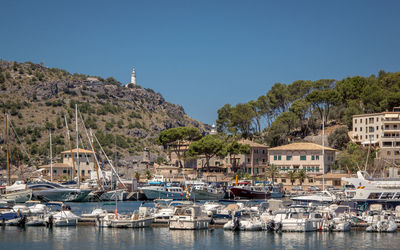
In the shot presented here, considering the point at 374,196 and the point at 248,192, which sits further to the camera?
the point at 248,192

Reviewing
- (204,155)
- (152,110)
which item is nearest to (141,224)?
(204,155)

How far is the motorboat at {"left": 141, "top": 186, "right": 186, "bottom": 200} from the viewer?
81875 millimetres

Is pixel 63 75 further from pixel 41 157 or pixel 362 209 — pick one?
pixel 362 209

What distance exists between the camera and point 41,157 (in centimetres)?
13825

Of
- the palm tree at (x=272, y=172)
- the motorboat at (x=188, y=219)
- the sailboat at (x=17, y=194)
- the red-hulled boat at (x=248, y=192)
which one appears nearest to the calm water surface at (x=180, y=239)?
the motorboat at (x=188, y=219)

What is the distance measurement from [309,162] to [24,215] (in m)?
62.6

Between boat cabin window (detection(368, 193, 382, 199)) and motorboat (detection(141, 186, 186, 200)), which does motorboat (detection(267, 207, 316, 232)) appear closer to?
boat cabin window (detection(368, 193, 382, 199))

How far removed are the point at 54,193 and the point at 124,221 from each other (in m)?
33.8

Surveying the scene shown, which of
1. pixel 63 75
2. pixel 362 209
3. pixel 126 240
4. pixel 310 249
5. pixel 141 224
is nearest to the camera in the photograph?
pixel 310 249

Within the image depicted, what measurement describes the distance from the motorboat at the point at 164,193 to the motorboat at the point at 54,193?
868cm

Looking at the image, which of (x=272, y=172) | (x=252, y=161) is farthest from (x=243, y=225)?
(x=252, y=161)

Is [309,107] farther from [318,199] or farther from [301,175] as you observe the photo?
[318,199]

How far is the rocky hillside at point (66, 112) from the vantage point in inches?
5807

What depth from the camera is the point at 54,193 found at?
259 ft
